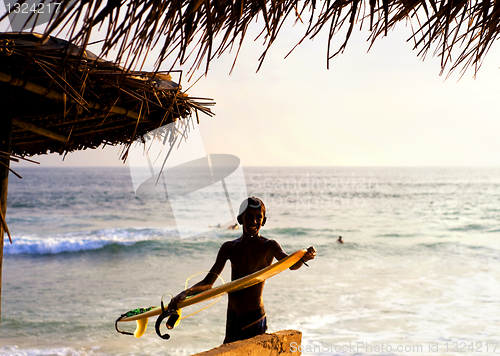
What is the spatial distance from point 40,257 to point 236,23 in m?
14.5

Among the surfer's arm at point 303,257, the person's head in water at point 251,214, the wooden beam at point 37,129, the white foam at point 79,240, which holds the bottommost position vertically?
the white foam at point 79,240

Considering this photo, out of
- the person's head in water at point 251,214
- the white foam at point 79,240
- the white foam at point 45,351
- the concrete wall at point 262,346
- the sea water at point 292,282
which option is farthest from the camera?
the white foam at point 79,240

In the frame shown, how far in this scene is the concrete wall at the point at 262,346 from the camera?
2145 mm

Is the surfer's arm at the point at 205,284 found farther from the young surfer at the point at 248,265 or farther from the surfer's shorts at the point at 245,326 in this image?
the surfer's shorts at the point at 245,326

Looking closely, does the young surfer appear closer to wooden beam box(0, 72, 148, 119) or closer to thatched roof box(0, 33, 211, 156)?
thatched roof box(0, 33, 211, 156)

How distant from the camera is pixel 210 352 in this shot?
210 centimetres

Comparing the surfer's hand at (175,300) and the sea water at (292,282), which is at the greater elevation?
the surfer's hand at (175,300)

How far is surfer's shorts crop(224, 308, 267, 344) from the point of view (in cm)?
244

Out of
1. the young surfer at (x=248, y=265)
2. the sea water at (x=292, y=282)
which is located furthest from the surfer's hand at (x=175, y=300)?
the sea water at (x=292, y=282)

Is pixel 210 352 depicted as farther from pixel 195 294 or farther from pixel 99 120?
pixel 99 120

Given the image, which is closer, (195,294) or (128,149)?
(195,294)

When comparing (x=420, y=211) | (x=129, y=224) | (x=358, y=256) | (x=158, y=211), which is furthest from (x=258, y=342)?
(x=420, y=211)

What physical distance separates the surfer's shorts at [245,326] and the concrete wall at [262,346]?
7 cm

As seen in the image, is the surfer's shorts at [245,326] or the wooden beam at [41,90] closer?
the wooden beam at [41,90]
